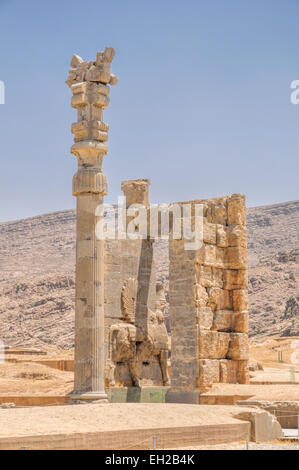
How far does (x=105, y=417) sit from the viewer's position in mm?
10516

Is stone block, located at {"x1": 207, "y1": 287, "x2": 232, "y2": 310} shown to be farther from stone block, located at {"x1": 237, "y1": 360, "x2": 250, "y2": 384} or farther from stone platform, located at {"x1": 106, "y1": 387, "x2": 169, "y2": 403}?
stone platform, located at {"x1": 106, "y1": 387, "x2": 169, "y2": 403}

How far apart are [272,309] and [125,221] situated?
4835cm

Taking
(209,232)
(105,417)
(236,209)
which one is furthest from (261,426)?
(236,209)

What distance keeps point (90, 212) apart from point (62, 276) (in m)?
61.4

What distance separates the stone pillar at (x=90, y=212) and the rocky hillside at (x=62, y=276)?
35104 millimetres

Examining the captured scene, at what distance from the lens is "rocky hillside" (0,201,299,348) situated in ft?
211

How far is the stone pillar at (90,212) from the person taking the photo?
13.2 m

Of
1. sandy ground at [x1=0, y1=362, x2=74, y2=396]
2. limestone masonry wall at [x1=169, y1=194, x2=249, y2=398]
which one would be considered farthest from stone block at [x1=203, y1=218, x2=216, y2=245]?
sandy ground at [x1=0, y1=362, x2=74, y2=396]

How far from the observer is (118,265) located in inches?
654

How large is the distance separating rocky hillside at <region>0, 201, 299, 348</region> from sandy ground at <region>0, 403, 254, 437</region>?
36.3 meters

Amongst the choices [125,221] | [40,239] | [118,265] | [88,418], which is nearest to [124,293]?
[118,265]

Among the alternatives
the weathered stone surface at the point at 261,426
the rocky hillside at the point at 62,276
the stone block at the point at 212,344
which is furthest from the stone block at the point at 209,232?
the rocky hillside at the point at 62,276
